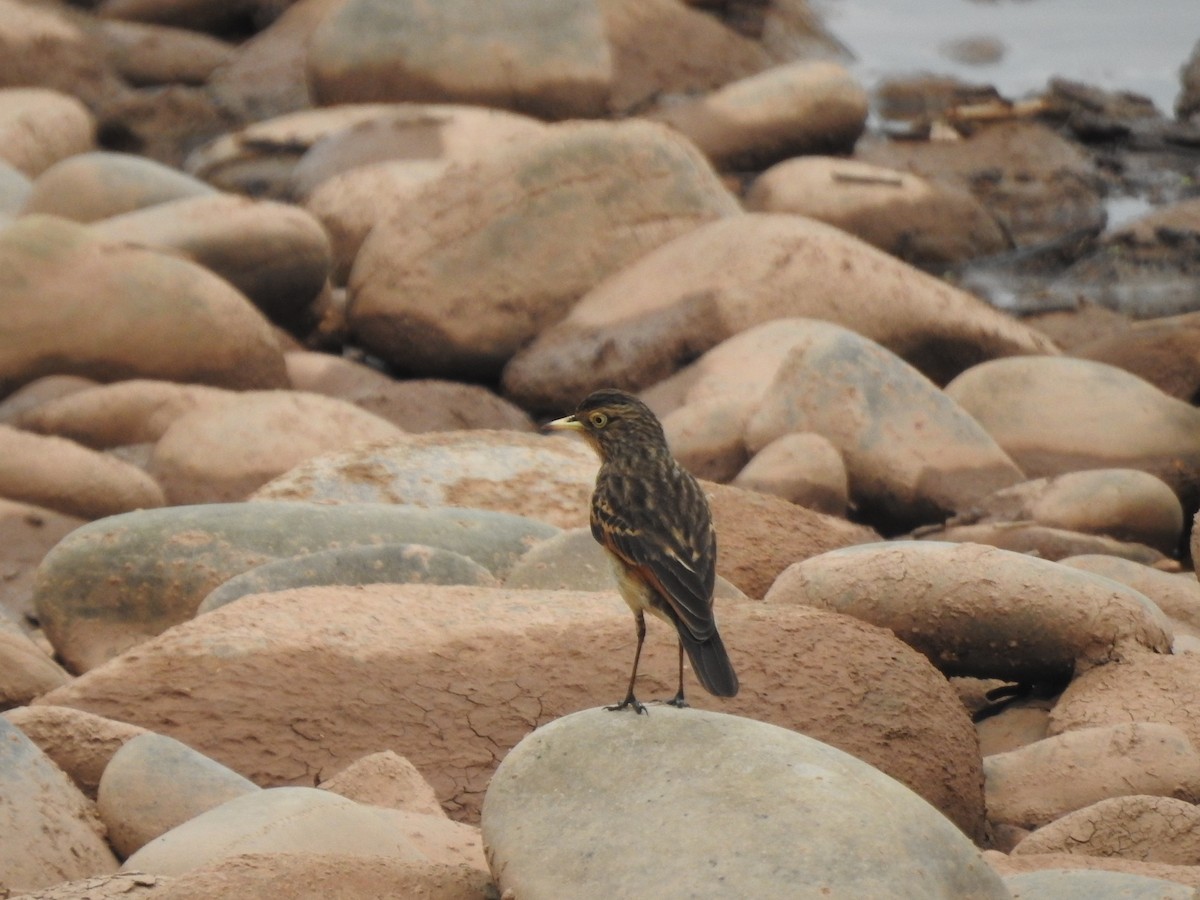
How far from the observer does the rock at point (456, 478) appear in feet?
29.5

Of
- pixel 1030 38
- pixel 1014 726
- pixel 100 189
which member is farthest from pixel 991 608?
pixel 1030 38

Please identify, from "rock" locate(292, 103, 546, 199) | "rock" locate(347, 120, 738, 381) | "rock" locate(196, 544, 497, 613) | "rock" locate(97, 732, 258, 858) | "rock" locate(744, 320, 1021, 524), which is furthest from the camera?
"rock" locate(292, 103, 546, 199)

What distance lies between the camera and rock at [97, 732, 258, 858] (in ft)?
17.6

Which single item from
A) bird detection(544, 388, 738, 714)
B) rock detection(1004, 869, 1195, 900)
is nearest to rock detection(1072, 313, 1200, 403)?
bird detection(544, 388, 738, 714)

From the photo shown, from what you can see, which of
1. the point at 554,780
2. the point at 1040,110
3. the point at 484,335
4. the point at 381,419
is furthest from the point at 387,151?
the point at 554,780

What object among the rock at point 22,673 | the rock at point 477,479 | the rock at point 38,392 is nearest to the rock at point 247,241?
the rock at point 38,392

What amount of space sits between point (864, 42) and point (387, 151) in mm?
12577

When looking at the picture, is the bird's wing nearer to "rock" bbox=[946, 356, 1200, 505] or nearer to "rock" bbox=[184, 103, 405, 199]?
"rock" bbox=[946, 356, 1200, 505]

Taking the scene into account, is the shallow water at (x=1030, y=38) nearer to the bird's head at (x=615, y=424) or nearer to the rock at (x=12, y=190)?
the rock at (x=12, y=190)

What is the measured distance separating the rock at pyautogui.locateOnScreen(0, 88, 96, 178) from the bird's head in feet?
47.9

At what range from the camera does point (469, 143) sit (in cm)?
1750

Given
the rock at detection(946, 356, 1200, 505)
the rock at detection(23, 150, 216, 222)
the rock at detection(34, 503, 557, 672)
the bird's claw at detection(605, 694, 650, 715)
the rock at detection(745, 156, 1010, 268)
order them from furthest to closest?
the rock at detection(745, 156, 1010, 268), the rock at detection(23, 150, 216, 222), the rock at detection(946, 356, 1200, 505), the rock at detection(34, 503, 557, 672), the bird's claw at detection(605, 694, 650, 715)

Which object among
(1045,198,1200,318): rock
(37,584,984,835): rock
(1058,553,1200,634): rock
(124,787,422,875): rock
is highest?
(124,787,422,875): rock

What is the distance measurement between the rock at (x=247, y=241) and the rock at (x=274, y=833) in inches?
358
